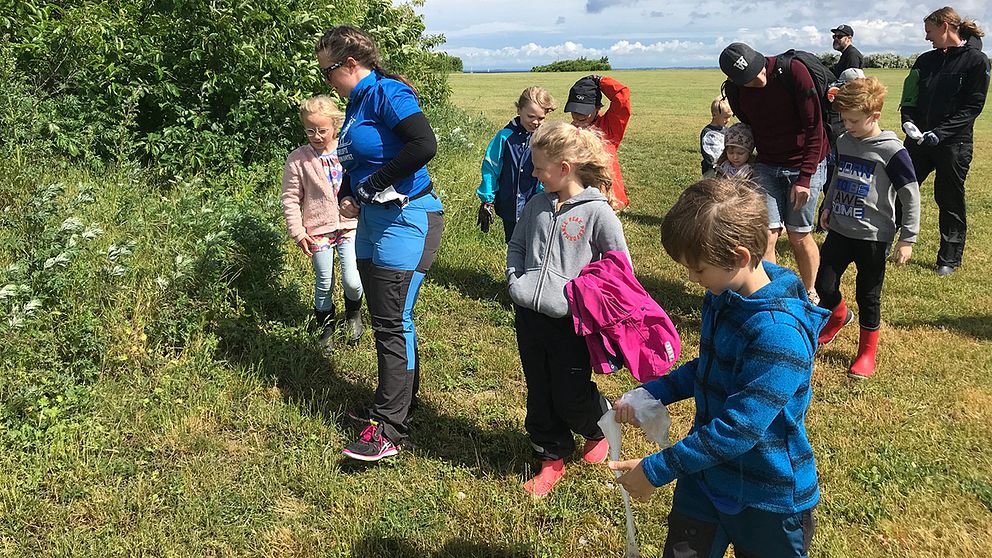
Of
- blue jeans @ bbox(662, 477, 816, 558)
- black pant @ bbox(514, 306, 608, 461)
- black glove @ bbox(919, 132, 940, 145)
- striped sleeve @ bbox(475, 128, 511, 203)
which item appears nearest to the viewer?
blue jeans @ bbox(662, 477, 816, 558)

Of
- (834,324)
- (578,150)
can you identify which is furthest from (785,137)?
(578,150)

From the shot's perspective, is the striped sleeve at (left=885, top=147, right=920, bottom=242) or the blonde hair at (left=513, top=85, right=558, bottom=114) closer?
the striped sleeve at (left=885, top=147, right=920, bottom=242)

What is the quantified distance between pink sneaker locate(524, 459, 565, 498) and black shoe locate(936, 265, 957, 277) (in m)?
5.43

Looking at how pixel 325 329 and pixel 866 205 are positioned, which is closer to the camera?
pixel 866 205

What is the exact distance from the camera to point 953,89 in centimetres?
676

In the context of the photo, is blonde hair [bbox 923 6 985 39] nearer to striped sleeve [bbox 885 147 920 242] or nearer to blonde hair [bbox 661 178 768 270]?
striped sleeve [bbox 885 147 920 242]

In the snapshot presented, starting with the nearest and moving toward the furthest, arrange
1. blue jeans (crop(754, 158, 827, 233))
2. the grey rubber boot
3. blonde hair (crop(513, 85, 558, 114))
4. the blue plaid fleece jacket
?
the blue plaid fleece jacket, the grey rubber boot, blue jeans (crop(754, 158, 827, 233)), blonde hair (crop(513, 85, 558, 114))

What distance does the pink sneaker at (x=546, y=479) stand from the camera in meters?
3.53

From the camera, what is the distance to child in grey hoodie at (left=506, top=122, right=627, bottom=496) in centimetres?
321

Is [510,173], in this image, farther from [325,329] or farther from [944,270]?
[944,270]

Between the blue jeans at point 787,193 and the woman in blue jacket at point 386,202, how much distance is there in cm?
285

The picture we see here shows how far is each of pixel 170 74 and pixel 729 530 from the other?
7299 millimetres

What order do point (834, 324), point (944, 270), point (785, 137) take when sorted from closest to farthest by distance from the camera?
point (785, 137)
point (834, 324)
point (944, 270)

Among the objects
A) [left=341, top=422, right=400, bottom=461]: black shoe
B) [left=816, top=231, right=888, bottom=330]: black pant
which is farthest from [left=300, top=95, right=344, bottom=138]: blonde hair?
[left=816, top=231, right=888, bottom=330]: black pant
